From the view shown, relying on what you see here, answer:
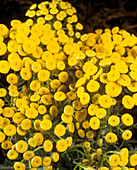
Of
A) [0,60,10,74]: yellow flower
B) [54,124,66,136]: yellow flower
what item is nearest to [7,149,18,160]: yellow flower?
[54,124,66,136]: yellow flower

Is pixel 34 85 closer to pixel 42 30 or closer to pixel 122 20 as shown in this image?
pixel 42 30

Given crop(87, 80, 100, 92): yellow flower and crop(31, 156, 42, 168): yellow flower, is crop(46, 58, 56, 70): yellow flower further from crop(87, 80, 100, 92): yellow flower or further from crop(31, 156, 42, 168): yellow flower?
crop(31, 156, 42, 168): yellow flower

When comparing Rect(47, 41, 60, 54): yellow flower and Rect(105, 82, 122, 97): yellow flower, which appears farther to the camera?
Rect(47, 41, 60, 54): yellow flower

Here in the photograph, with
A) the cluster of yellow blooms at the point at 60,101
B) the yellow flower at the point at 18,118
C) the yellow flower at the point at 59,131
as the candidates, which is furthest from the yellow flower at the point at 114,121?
the yellow flower at the point at 18,118

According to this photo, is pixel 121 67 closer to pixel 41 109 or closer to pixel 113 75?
pixel 113 75

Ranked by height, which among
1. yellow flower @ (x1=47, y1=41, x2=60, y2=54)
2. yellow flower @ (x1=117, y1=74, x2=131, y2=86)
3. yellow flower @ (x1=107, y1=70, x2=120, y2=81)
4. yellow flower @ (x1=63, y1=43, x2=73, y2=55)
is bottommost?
yellow flower @ (x1=117, y1=74, x2=131, y2=86)

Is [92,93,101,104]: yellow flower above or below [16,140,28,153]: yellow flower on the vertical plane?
above

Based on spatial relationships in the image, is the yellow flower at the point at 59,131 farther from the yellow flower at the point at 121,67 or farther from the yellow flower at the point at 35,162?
the yellow flower at the point at 121,67

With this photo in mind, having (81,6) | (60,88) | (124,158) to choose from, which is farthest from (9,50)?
(81,6)

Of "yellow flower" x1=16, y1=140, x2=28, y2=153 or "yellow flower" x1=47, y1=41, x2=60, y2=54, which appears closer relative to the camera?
"yellow flower" x1=16, y1=140, x2=28, y2=153

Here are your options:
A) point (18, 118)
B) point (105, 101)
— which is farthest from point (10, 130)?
point (105, 101)

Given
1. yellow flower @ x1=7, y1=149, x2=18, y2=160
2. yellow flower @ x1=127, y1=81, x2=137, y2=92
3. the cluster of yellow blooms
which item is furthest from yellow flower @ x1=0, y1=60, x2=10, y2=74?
yellow flower @ x1=127, y1=81, x2=137, y2=92

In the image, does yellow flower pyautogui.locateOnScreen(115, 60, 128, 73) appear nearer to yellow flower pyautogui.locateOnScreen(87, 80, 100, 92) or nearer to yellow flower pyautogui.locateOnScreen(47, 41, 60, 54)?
yellow flower pyautogui.locateOnScreen(87, 80, 100, 92)

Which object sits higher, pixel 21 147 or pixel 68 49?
pixel 68 49
